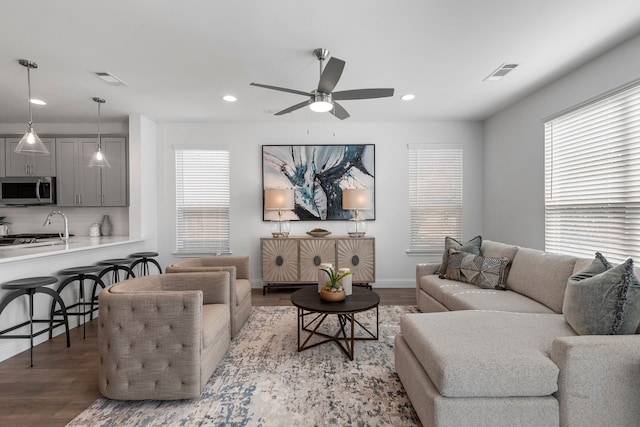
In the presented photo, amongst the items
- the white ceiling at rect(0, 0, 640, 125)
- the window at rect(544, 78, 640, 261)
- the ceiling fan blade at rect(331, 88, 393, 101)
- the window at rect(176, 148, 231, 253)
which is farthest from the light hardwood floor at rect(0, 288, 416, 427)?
the window at rect(544, 78, 640, 261)

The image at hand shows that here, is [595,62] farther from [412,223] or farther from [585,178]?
[412,223]

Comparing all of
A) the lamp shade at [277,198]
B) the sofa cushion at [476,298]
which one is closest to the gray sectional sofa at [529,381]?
the sofa cushion at [476,298]

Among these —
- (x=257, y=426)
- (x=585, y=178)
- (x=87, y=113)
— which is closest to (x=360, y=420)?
(x=257, y=426)

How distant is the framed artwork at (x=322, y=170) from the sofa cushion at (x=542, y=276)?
230 cm

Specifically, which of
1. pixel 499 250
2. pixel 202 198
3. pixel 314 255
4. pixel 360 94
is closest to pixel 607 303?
pixel 499 250

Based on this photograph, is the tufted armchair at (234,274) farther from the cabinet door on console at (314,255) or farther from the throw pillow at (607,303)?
the throw pillow at (607,303)

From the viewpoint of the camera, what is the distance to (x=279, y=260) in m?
4.42

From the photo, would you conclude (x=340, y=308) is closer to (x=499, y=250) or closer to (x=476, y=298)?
(x=476, y=298)

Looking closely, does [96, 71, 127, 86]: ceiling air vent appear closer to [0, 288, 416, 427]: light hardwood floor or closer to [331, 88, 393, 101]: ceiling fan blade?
[331, 88, 393, 101]: ceiling fan blade

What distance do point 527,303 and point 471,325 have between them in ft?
2.91

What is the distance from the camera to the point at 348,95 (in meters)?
2.51

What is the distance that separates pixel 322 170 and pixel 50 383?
3819 mm

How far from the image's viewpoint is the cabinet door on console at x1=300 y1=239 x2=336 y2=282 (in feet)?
14.4

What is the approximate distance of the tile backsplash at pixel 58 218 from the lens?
15.2ft
